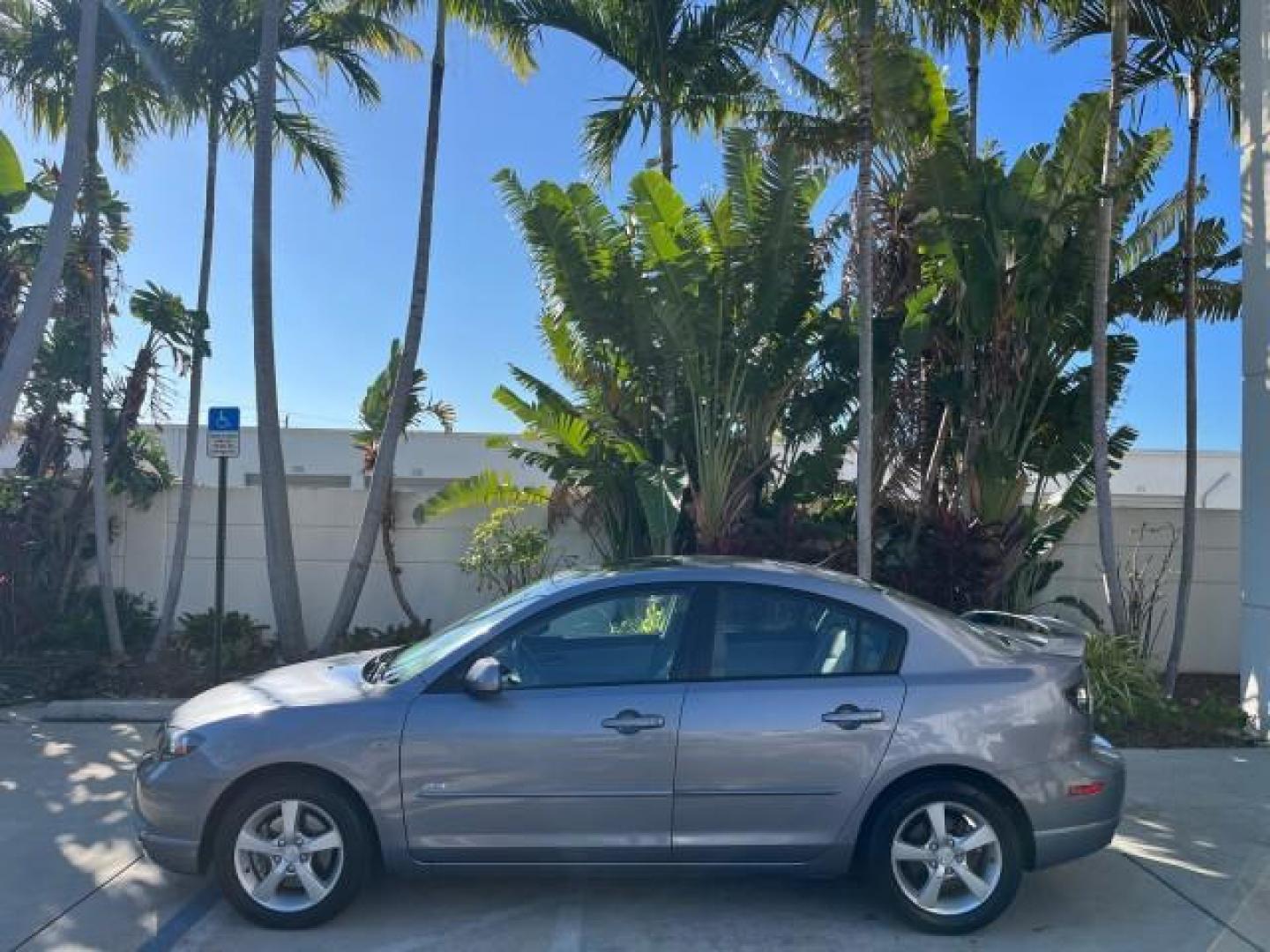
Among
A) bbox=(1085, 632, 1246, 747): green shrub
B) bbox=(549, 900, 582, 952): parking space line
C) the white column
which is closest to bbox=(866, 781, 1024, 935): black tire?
bbox=(549, 900, 582, 952): parking space line

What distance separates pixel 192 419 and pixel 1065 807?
9.35 m

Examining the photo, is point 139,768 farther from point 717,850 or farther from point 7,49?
point 7,49

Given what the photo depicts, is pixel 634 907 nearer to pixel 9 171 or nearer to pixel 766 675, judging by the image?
pixel 766 675

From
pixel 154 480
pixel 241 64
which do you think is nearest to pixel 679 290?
pixel 241 64

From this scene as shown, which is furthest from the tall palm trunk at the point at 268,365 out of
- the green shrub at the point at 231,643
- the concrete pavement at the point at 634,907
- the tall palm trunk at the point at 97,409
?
the concrete pavement at the point at 634,907

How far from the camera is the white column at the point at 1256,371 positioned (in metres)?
8.51

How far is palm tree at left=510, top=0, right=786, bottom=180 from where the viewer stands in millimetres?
11750

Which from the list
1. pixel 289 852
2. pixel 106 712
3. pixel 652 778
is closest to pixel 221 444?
pixel 106 712

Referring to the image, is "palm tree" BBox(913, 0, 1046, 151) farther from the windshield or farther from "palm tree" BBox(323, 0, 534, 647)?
the windshield

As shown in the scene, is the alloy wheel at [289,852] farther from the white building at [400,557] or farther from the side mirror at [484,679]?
the white building at [400,557]

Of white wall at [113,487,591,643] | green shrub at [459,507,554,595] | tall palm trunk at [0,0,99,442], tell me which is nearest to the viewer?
tall palm trunk at [0,0,99,442]

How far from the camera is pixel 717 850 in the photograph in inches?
181

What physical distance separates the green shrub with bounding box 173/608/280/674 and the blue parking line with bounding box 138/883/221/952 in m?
5.54

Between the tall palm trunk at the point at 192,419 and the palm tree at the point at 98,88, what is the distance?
1.58ft
